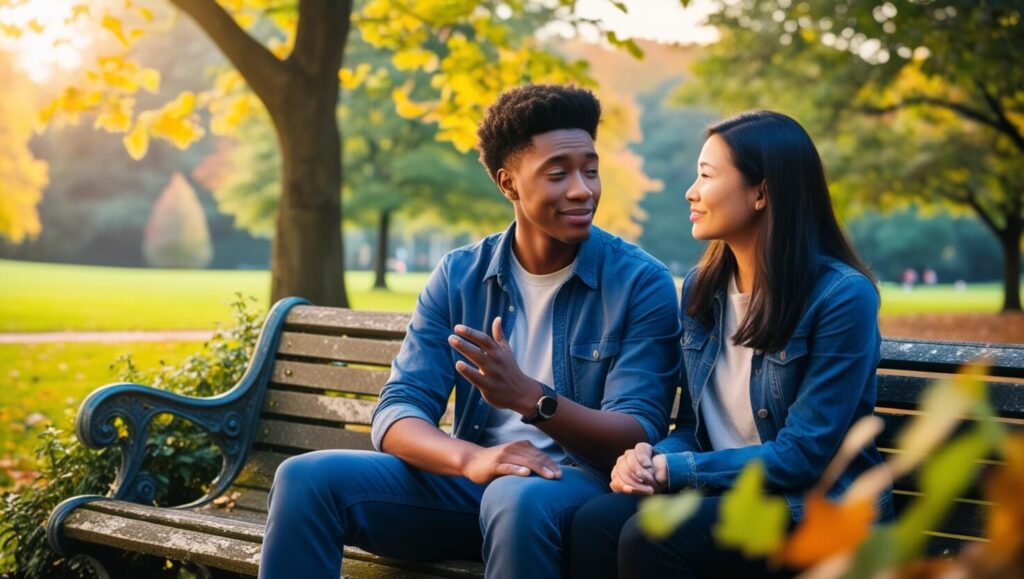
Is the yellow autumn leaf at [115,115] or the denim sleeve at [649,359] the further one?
the yellow autumn leaf at [115,115]

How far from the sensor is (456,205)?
30016 mm

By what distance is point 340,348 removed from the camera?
Answer: 4.25 metres

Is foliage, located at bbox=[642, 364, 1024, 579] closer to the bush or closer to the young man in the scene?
the young man

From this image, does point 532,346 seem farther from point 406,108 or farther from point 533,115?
point 406,108

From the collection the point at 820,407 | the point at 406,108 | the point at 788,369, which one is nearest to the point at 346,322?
the point at 788,369

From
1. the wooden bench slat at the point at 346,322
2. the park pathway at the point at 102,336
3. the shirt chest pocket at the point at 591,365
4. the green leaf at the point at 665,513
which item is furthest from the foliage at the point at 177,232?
the green leaf at the point at 665,513

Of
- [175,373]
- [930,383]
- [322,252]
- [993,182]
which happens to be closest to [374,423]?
[930,383]

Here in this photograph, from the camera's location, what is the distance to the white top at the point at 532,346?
326 centimetres

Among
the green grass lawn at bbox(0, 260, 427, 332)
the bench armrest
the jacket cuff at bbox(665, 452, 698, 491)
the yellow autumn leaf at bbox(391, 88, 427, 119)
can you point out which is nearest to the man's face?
the jacket cuff at bbox(665, 452, 698, 491)

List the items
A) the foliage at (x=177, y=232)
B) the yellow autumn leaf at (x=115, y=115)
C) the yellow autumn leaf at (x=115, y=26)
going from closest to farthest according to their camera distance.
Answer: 1. the yellow autumn leaf at (x=115, y=26)
2. the yellow autumn leaf at (x=115, y=115)
3. the foliage at (x=177, y=232)

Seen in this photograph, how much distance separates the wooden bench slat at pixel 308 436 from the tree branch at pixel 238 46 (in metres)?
2.47

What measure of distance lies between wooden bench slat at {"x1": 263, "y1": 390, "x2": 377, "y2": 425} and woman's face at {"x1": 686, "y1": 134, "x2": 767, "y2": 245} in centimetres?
156

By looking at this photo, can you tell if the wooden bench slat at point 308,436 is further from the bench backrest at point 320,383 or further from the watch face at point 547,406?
the watch face at point 547,406

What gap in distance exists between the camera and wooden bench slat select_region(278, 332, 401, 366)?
4109 millimetres
